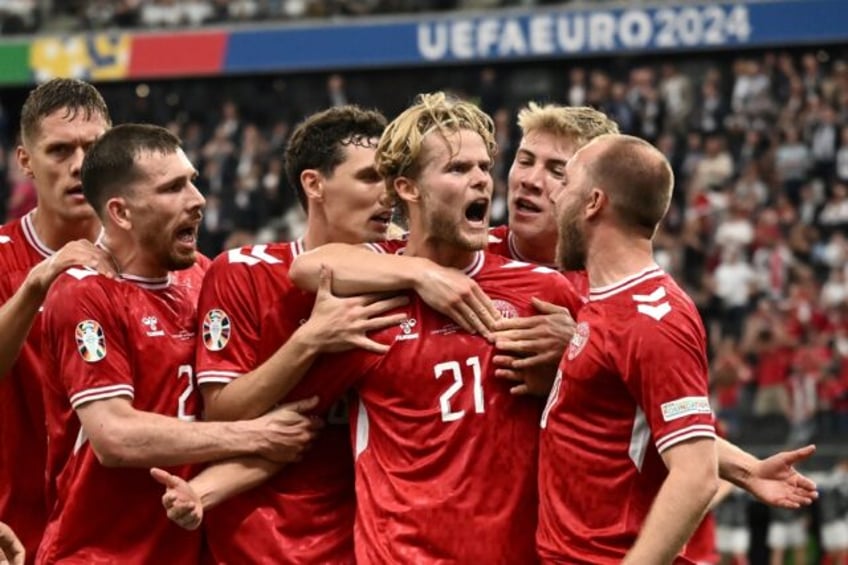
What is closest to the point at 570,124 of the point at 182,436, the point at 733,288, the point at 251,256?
the point at 251,256

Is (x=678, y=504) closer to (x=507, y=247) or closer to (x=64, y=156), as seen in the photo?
(x=507, y=247)

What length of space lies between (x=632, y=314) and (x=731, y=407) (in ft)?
40.3

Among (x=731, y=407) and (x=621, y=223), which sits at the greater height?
(x=621, y=223)

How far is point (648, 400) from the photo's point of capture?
491 centimetres

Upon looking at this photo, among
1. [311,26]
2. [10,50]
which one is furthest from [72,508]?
[10,50]

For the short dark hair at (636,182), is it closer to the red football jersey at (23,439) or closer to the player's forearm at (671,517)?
the player's forearm at (671,517)

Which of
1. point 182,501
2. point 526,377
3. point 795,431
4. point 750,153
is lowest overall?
point 795,431

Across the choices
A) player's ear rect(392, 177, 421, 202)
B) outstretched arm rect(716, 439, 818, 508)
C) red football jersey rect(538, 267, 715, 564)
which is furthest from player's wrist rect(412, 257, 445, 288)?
outstretched arm rect(716, 439, 818, 508)

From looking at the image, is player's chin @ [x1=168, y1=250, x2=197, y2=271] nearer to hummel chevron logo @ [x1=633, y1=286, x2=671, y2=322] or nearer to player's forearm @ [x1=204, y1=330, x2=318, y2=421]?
player's forearm @ [x1=204, y1=330, x2=318, y2=421]

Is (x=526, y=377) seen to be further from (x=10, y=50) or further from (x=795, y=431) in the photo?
(x=10, y=50)

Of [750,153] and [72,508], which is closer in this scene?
[72,508]

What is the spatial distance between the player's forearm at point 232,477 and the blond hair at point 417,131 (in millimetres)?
1023

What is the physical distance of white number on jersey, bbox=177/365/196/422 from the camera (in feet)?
19.2

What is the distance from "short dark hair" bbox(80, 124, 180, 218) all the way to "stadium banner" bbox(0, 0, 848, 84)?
17571 mm
